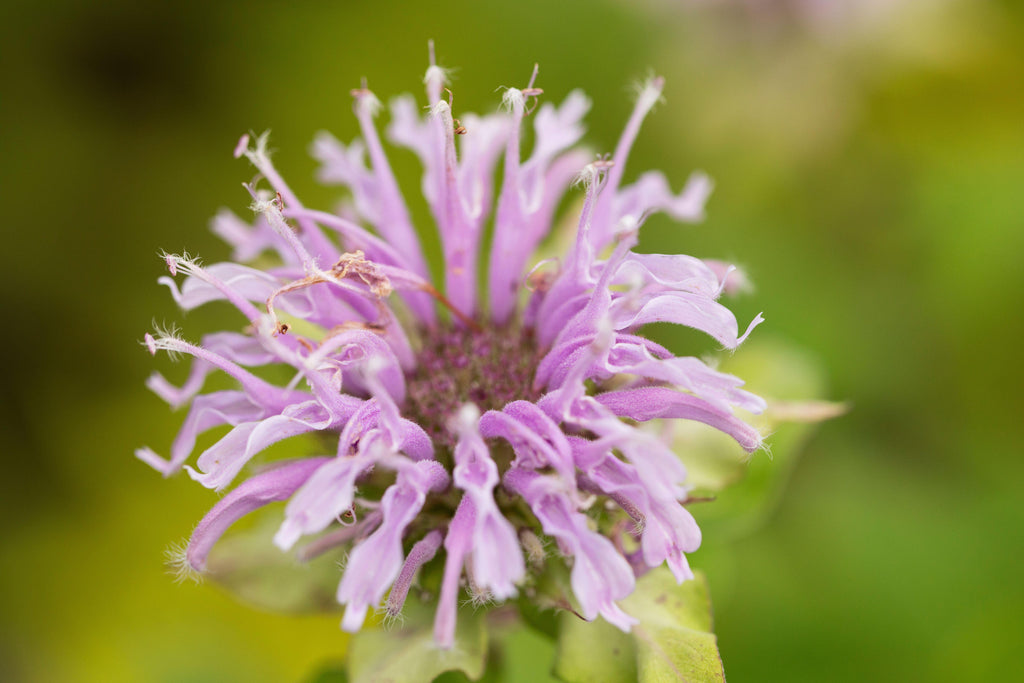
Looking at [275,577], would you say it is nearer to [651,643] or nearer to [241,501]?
[241,501]

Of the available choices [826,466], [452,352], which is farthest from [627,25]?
[452,352]

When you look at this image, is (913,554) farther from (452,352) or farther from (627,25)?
(627,25)

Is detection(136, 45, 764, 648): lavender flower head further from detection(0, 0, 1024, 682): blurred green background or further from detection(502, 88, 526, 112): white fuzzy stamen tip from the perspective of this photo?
detection(0, 0, 1024, 682): blurred green background

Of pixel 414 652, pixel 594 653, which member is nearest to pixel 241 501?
pixel 414 652

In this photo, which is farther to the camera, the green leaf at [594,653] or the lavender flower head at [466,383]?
the green leaf at [594,653]

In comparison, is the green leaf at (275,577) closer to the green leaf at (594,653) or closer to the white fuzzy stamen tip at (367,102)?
the green leaf at (594,653)

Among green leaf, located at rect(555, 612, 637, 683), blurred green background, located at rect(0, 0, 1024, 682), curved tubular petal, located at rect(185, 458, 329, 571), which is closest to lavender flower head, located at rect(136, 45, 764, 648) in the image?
curved tubular petal, located at rect(185, 458, 329, 571)

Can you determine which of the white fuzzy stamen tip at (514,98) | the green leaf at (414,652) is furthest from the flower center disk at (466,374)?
the white fuzzy stamen tip at (514,98)
